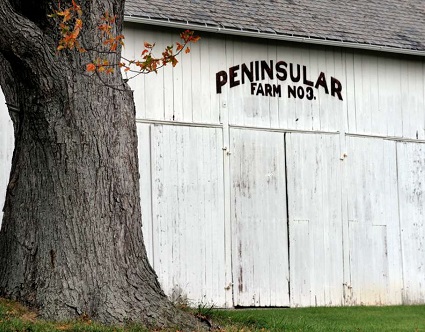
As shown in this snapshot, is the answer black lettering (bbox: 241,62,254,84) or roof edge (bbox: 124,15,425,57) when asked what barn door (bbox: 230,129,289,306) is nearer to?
black lettering (bbox: 241,62,254,84)

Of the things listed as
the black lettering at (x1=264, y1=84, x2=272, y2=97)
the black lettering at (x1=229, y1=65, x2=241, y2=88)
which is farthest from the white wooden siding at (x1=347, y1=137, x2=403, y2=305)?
the black lettering at (x1=229, y1=65, x2=241, y2=88)

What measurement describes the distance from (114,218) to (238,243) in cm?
524

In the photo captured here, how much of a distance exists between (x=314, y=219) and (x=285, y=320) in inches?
153

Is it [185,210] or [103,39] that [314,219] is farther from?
[103,39]

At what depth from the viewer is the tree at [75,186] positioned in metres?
11.3

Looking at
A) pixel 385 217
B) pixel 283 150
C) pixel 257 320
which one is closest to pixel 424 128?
pixel 385 217

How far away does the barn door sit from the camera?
16.6 m

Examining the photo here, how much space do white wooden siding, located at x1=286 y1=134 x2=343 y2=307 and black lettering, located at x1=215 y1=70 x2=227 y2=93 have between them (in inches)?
59.3

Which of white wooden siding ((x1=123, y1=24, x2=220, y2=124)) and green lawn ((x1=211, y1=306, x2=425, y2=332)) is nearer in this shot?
green lawn ((x1=211, y1=306, x2=425, y2=332))

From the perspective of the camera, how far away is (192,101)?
53.7 ft

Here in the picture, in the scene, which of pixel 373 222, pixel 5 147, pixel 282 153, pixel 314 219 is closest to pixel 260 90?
pixel 282 153

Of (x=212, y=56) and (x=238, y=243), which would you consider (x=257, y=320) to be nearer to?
(x=238, y=243)

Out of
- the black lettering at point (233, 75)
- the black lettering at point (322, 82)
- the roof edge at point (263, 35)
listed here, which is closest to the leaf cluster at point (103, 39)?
the roof edge at point (263, 35)

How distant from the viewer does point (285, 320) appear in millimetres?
13758
